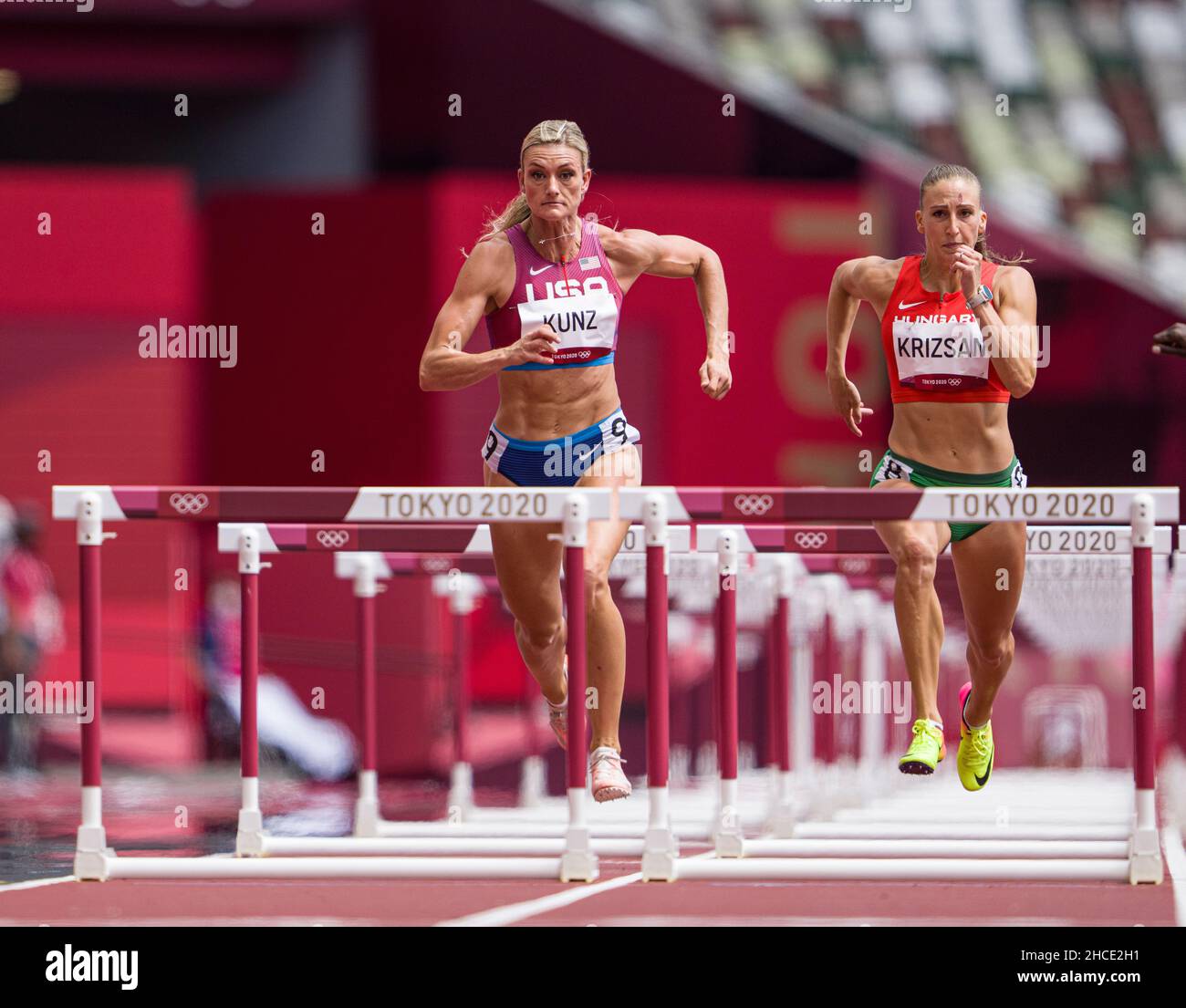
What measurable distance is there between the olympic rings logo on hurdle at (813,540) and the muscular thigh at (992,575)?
0.41 m

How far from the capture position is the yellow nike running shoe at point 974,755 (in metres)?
7.32

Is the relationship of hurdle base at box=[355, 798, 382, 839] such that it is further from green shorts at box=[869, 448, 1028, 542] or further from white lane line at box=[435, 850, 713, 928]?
green shorts at box=[869, 448, 1028, 542]

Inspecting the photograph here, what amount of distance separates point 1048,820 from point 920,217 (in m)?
5.10

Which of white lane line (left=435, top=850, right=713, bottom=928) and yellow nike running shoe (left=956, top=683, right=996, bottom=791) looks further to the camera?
yellow nike running shoe (left=956, top=683, right=996, bottom=791)

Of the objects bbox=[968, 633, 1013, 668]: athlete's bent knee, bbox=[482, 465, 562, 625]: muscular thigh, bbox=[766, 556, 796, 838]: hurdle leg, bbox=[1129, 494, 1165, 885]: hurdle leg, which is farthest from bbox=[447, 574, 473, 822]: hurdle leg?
bbox=[1129, 494, 1165, 885]: hurdle leg

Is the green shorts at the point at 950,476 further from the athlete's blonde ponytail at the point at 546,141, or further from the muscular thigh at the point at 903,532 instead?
the athlete's blonde ponytail at the point at 546,141

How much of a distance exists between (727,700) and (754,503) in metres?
0.68

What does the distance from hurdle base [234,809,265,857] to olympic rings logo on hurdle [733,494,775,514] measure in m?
2.37

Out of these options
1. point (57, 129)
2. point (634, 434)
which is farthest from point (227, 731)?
point (634, 434)

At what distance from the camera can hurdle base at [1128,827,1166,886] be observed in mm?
6375

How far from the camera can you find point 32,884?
21.8ft

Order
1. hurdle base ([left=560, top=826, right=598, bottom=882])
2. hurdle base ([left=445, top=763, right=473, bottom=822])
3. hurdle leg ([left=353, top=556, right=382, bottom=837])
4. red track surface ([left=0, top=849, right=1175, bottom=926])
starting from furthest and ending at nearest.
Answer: hurdle base ([left=445, top=763, right=473, bottom=822])
hurdle leg ([left=353, top=556, right=382, bottom=837])
hurdle base ([left=560, top=826, right=598, bottom=882])
red track surface ([left=0, top=849, right=1175, bottom=926])

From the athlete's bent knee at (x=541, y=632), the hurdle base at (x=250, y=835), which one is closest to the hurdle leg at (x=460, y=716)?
the hurdle base at (x=250, y=835)

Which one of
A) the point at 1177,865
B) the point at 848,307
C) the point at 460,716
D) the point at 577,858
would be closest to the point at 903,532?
the point at 848,307
